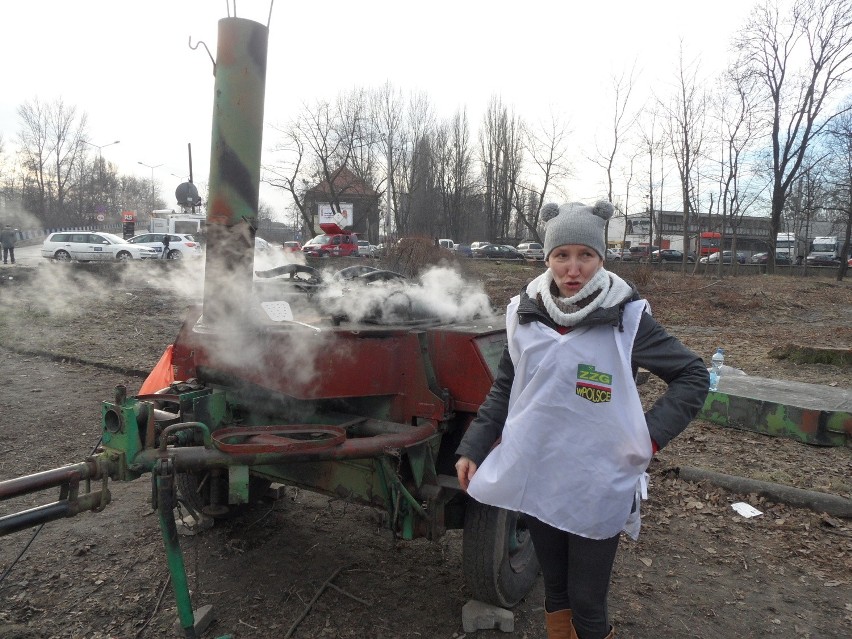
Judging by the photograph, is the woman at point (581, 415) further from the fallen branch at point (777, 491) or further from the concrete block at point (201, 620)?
the fallen branch at point (777, 491)

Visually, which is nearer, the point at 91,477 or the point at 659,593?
the point at 91,477

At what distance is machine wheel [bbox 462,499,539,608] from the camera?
2824mm

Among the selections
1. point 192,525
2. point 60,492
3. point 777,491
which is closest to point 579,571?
point 60,492

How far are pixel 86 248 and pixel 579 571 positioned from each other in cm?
2831

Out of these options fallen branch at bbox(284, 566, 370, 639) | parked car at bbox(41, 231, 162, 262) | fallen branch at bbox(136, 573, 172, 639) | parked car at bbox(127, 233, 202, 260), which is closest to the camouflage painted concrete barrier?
fallen branch at bbox(284, 566, 370, 639)

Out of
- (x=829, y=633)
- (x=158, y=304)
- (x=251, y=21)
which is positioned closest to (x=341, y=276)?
(x=251, y=21)

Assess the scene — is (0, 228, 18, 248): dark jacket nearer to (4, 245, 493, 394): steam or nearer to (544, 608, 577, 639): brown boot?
(4, 245, 493, 394): steam

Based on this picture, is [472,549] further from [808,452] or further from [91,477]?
[808,452]

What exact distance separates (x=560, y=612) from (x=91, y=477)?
5.67 feet

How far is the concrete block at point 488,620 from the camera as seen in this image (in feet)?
9.21

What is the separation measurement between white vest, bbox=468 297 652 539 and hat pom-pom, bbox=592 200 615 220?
0.34m

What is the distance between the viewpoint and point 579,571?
184 centimetres

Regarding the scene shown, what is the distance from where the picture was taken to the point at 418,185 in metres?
47.5

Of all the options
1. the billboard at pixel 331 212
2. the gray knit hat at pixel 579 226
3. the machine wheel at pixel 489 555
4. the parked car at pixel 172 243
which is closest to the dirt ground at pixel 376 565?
the machine wheel at pixel 489 555
